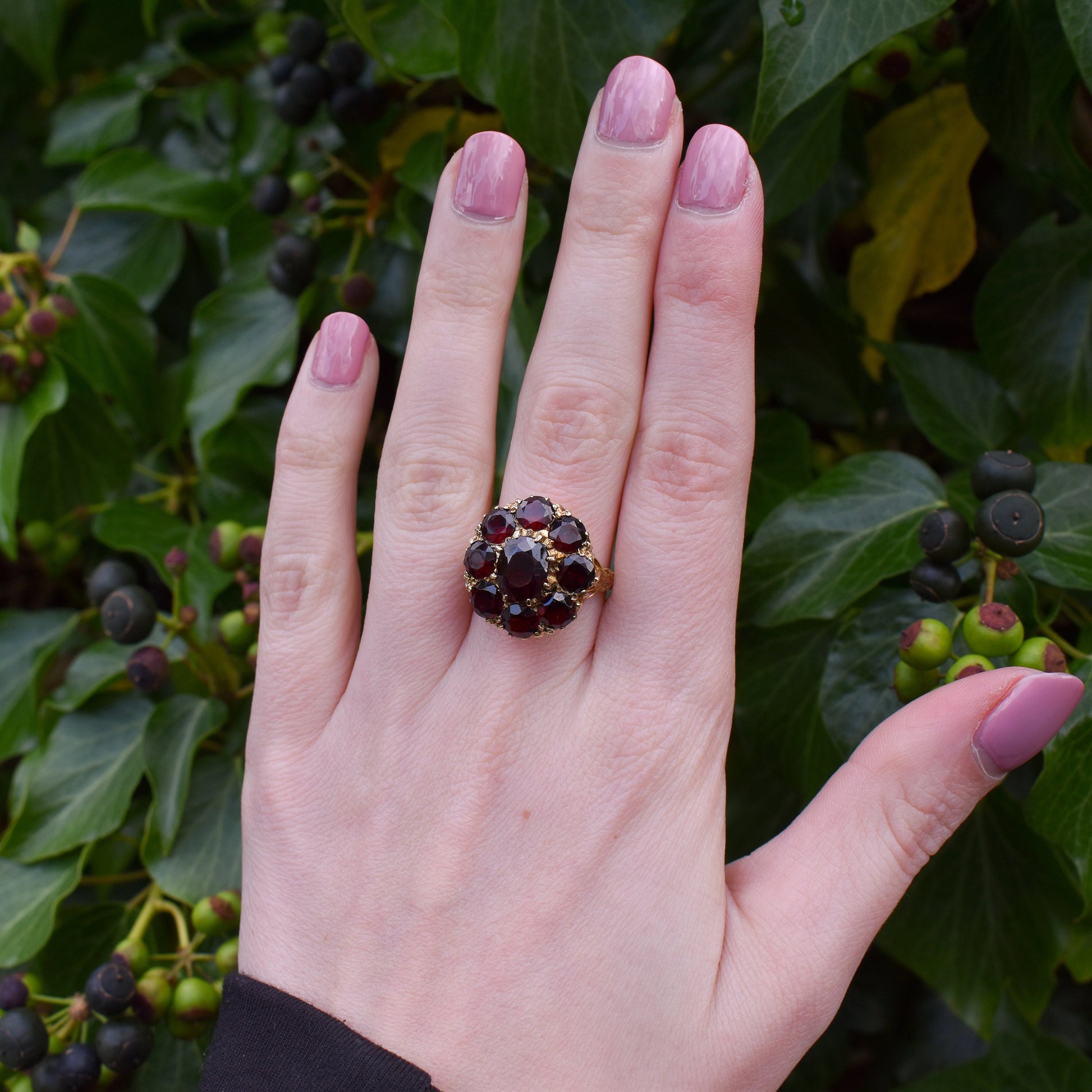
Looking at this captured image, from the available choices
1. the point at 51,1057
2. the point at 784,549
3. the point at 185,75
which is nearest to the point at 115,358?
the point at 185,75

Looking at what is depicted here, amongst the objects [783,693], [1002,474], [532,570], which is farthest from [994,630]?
[532,570]

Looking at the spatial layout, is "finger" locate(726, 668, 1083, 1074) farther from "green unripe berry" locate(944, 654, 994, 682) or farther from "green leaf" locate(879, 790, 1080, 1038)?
"green leaf" locate(879, 790, 1080, 1038)

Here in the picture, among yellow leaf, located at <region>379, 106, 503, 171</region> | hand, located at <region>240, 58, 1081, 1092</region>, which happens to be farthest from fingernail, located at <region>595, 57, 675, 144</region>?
yellow leaf, located at <region>379, 106, 503, 171</region>

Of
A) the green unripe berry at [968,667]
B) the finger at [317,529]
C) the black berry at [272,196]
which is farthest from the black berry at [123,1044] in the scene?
the black berry at [272,196]

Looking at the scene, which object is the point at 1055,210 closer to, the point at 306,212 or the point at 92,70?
the point at 306,212

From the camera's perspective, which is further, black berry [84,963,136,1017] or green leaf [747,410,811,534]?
green leaf [747,410,811,534]

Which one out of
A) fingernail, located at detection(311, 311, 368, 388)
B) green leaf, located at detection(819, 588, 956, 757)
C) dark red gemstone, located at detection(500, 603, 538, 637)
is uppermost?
fingernail, located at detection(311, 311, 368, 388)

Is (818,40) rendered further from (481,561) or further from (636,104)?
(481,561)
